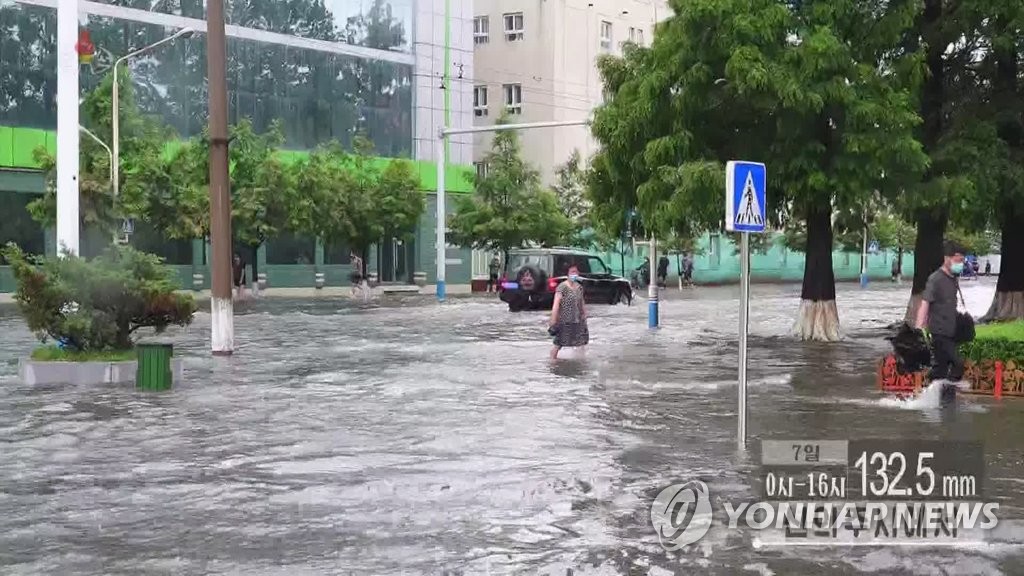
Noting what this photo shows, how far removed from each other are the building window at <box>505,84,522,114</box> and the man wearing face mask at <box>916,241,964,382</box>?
54187mm

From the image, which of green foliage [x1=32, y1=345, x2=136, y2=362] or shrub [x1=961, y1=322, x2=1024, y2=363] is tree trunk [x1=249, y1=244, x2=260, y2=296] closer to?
green foliage [x1=32, y1=345, x2=136, y2=362]

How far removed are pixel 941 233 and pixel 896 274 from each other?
60.3 meters

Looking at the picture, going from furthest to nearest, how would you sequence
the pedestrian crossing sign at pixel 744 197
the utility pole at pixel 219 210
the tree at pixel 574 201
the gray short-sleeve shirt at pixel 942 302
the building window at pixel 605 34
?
the building window at pixel 605 34, the tree at pixel 574 201, the utility pole at pixel 219 210, the gray short-sleeve shirt at pixel 942 302, the pedestrian crossing sign at pixel 744 197

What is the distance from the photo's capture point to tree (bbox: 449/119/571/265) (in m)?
53.6

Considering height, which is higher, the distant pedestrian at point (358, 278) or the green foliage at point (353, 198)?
the green foliage at point (353, 198)

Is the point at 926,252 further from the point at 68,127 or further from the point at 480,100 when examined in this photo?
the point at 480,100

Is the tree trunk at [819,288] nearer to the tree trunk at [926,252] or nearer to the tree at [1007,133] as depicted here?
the tree trunk at [926,252]

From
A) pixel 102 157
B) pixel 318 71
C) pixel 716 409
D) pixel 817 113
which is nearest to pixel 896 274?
pixel 318 71

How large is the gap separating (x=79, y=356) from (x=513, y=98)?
51.8 metres

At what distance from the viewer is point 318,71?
5519 centimetres

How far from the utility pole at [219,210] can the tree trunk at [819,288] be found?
1161 centimetres

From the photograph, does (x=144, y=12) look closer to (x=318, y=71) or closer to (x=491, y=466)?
(x=318, y=71)

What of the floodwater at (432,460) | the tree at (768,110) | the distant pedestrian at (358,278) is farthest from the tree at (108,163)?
the tree at (768,110)

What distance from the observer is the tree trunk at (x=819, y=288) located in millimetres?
25141
